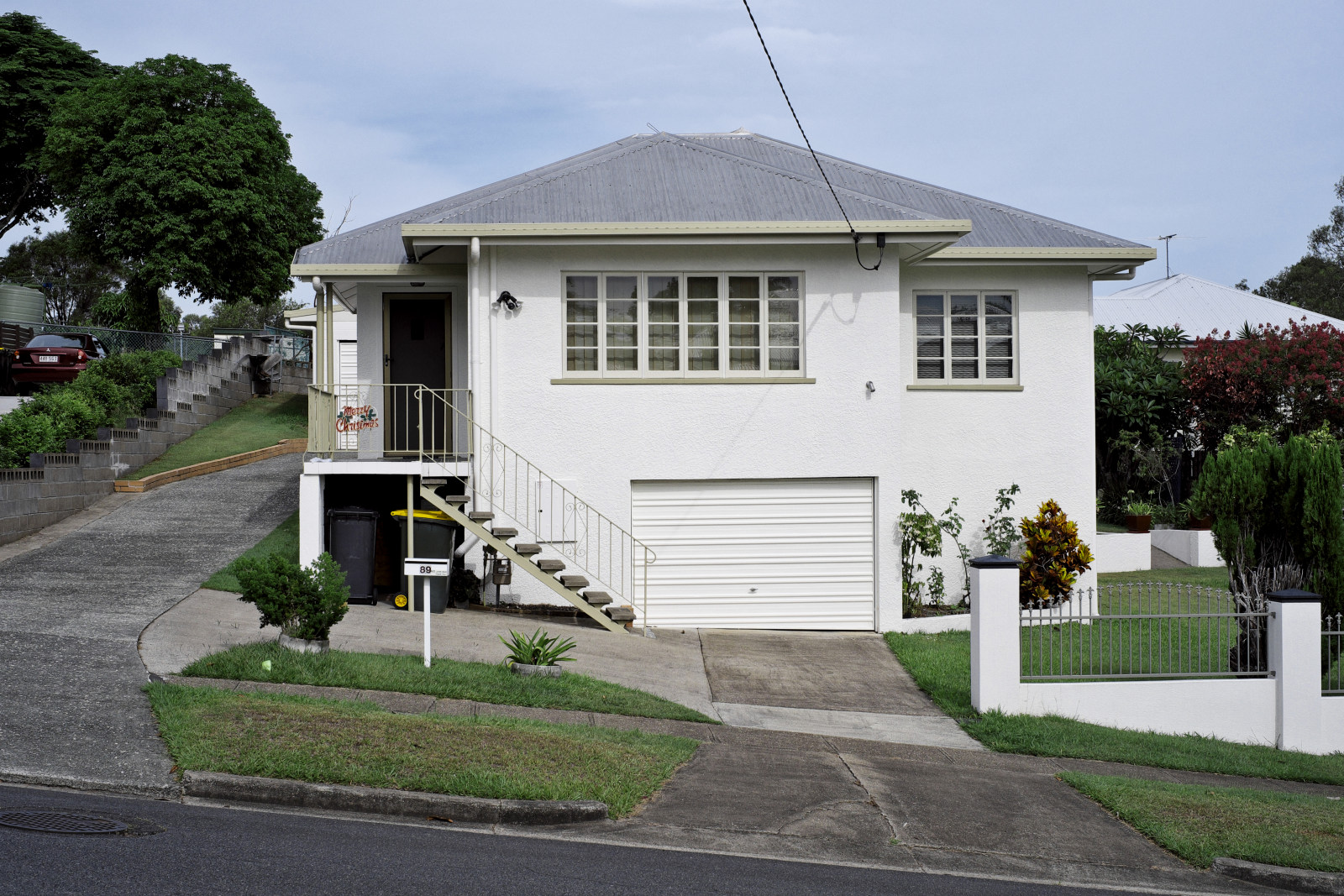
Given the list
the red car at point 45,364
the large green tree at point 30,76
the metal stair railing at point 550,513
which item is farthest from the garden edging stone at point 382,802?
the large green tree at point 30,76

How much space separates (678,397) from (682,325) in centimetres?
92

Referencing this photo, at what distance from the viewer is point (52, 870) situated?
500cm

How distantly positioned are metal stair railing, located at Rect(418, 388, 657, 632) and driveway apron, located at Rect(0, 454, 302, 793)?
11.0 ft

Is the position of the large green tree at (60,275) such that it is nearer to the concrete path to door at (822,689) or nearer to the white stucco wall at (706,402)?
the white stucco wall at (706,402)

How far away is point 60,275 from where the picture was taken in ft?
195

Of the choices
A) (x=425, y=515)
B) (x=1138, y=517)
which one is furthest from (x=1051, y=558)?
(x=425, y=515)

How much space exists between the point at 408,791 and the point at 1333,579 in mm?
9312

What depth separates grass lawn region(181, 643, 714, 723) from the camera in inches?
350

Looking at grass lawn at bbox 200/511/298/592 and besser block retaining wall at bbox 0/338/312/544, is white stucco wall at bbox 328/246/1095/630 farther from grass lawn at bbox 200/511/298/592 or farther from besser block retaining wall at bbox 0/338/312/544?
besser block retaining wall at bbox 0/338/312/544

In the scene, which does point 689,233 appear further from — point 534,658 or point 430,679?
point 430,679

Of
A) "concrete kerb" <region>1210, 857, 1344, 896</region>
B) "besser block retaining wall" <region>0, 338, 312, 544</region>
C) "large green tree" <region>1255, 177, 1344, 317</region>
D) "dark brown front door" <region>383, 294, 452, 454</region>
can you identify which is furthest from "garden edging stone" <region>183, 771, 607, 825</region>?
"large green tree" <region>1255, 177, 1344, 317</region>

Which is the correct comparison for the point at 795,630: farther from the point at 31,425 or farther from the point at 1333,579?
the point at 31,425

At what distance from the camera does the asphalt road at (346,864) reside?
5.03m

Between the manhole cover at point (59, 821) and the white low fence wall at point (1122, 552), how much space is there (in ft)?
52.5
